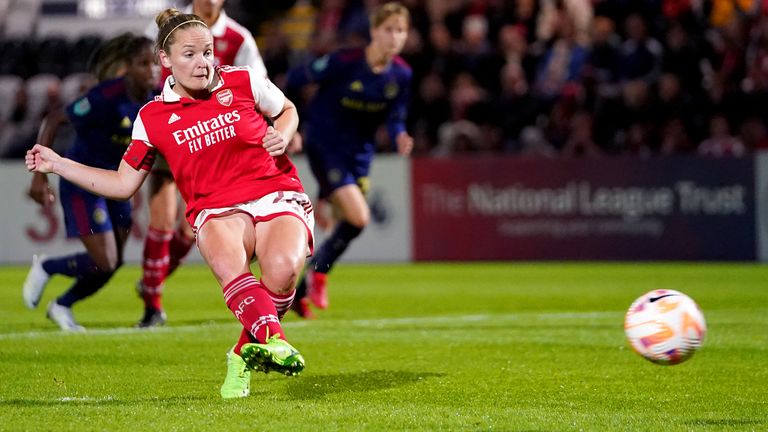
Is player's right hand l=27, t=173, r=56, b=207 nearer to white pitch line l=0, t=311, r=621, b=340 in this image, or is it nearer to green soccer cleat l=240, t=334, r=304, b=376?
white pitch line l=0, t=311, r=621, b=340

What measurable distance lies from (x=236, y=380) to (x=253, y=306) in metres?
0.43

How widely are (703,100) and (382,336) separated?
963cm

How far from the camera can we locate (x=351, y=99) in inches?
443

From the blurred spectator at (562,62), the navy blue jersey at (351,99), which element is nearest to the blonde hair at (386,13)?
the navy blue jersey at (351,99)

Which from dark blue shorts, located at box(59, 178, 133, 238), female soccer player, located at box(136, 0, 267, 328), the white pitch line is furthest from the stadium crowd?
dark blue shorts, located at box(59, 178, 133, 238)

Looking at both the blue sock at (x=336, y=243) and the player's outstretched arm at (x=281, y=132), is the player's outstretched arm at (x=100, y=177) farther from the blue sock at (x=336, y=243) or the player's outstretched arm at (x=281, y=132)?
the blue sock at (x=336, y=243)

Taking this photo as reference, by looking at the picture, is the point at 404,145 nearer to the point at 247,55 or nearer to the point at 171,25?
the point at 247,55

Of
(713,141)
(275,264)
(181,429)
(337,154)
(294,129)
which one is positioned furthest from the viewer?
(713,141)

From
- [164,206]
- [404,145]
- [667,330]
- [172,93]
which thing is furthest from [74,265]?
[667,330]

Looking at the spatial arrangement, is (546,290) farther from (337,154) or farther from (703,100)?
(703,100)

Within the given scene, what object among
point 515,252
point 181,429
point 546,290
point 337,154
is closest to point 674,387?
point 181,429

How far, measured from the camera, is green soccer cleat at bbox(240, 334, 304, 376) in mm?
5523

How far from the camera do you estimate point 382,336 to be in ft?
29.6

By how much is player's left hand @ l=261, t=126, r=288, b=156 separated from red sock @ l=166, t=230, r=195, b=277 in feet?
12.9
